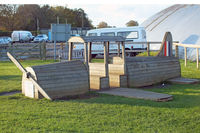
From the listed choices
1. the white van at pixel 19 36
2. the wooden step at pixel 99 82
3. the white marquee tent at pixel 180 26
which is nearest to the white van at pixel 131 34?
the white marquee tent at pixel 180 26

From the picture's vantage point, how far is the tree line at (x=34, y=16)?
7106cm

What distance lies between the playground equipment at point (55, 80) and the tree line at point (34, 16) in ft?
196

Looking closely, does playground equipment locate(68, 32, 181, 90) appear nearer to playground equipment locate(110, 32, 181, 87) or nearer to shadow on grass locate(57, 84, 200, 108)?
playground equipment locate(110, 32, 181, 87)

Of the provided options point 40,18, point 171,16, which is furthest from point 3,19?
point 171,16

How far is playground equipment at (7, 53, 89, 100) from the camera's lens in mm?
8461

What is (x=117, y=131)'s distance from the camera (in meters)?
5.55

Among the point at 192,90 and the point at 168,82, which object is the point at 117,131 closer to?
the point at 192,90

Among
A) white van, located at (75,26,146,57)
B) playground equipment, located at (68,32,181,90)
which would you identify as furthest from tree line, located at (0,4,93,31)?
playground equipment, located at (68,32,181,90)

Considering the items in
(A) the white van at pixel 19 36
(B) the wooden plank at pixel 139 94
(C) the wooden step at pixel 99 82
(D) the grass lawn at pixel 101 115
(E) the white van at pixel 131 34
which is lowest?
(D) the grass lawn at pixel 101 115

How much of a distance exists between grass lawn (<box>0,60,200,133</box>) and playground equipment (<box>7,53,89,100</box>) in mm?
377

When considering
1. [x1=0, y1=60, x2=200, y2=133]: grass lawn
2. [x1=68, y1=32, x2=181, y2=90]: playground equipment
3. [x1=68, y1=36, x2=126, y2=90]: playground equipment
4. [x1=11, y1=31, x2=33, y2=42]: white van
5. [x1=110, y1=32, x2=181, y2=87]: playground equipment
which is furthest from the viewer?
[x1=11, y1=31, x2=33, y2=42]: white van

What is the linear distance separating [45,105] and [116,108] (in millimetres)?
1781

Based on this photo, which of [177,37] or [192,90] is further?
[177,37]

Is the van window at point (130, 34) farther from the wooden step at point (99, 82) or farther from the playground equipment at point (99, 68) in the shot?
the wooden step at point (99, 82)
